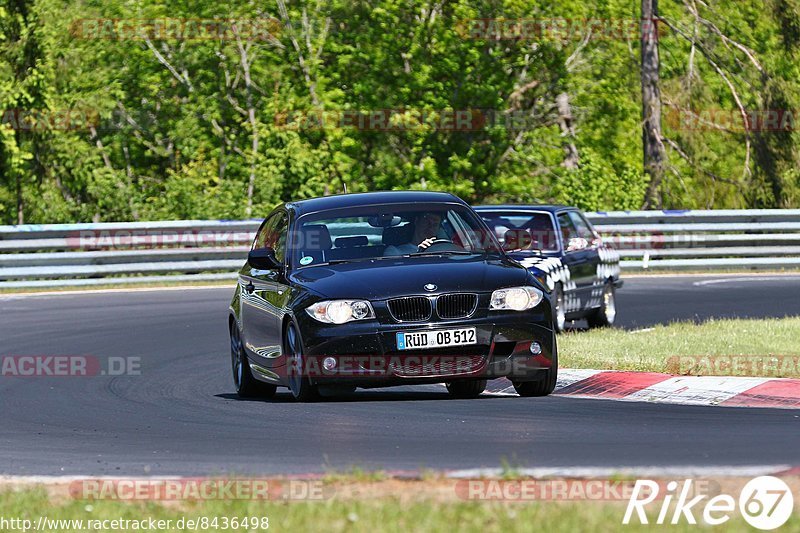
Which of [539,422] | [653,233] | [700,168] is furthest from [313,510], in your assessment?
[700,168]

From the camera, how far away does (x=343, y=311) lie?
11000 mm

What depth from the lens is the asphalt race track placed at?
8.34m

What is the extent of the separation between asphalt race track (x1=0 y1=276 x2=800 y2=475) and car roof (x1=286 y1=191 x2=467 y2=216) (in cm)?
148

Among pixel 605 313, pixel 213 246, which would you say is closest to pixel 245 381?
pixel 605 313

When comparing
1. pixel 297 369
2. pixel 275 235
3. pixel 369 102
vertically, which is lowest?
pixel 369 102

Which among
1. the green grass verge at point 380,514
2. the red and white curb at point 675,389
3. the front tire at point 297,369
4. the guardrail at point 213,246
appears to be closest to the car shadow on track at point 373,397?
the front tire at point 297,369

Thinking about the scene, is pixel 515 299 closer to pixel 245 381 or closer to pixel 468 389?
pixel 468 389

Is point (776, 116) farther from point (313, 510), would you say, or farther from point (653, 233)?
point (313, 510)

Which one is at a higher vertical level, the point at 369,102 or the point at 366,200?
the point at 366,200

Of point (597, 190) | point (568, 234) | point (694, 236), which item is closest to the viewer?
point (568, 234)

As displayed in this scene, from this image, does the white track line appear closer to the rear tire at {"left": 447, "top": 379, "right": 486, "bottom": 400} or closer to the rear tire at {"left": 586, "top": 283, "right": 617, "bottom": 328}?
the rear tire at {"left": 447, "top": 379, "right": 486, "bottom": 400}

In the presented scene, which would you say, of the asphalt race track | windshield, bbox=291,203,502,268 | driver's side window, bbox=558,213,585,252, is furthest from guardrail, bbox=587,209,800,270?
windshield, bbox=291,203,502,268

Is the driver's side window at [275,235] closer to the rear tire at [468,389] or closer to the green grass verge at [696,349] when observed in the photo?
the rear tire at [468,389]

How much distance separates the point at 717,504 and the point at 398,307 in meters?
4.71
